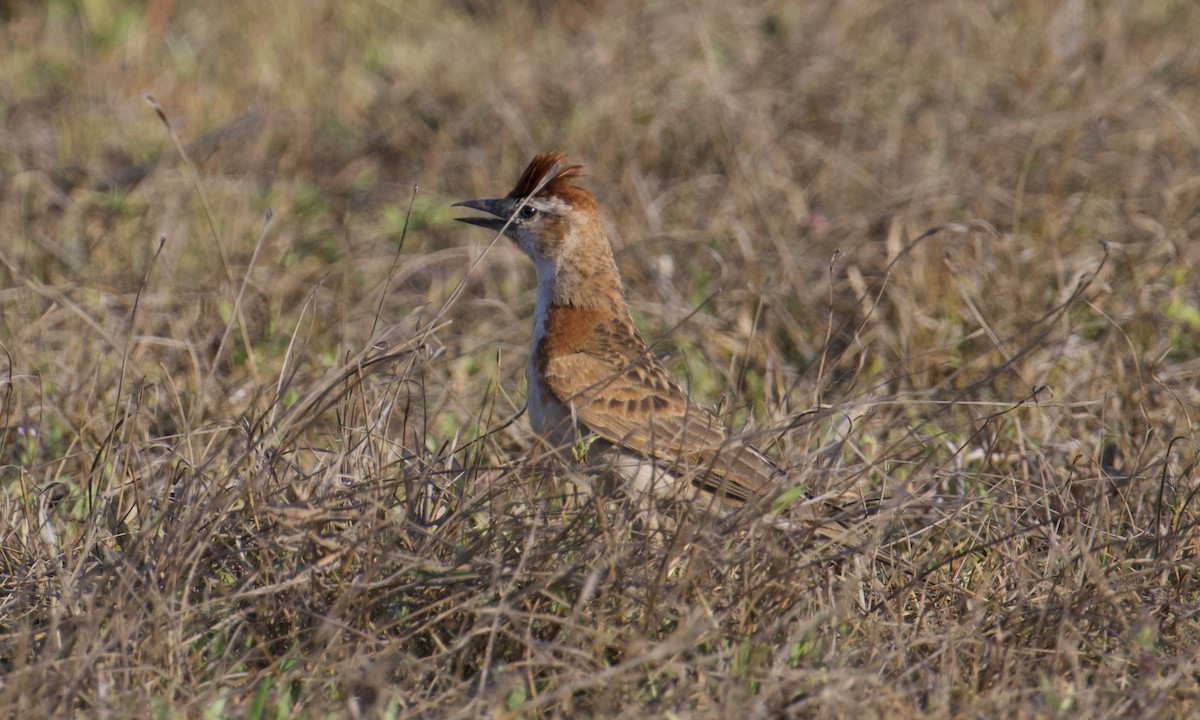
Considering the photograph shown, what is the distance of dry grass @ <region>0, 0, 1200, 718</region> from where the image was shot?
3.56m

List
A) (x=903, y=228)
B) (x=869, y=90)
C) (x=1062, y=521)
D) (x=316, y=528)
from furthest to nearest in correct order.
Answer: (x=869, y=90) → (x=903, y=228) → (x=1062, y=521) → (x=316, y=528)

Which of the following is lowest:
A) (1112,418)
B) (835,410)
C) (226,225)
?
(1112,418)

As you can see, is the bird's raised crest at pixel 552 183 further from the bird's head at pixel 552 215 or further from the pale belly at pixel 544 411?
the pale belly at pixel 544 411

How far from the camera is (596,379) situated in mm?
4871

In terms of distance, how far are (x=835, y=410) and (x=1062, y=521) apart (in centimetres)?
106

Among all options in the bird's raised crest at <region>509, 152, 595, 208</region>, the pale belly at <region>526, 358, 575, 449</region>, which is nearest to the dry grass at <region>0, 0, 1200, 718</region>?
the pale belly at <region>526, 358, 575, 449</region>

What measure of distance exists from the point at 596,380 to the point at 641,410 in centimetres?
19

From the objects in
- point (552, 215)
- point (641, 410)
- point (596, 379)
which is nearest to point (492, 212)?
point (552, 215)

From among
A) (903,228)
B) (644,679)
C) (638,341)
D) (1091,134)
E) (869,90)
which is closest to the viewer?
(644,679)

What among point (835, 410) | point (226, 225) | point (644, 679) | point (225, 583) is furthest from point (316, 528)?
point (226, 225)

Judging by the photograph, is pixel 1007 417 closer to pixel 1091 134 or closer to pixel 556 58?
pixel 1091 134

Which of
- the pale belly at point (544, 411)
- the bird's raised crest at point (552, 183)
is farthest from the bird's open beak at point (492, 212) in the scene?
the pale belly at point (544, 411)

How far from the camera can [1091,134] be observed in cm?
795

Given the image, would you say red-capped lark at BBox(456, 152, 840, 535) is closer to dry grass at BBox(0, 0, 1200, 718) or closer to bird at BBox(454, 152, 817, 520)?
bird at BBox(454, 152, 817, 520)
